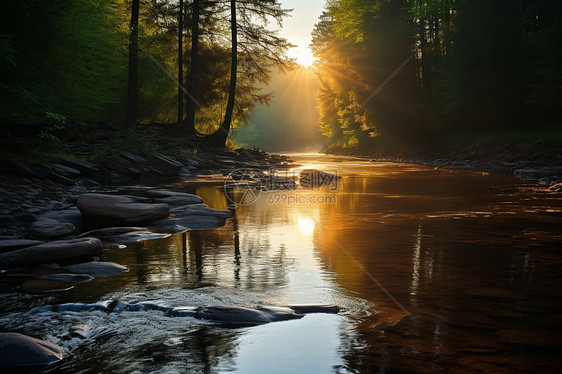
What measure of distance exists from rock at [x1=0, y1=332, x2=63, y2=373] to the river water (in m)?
0.10

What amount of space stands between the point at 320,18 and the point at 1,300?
183ft

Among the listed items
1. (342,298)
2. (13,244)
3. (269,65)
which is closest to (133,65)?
(269,65)

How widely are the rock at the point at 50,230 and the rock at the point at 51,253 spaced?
1180 mm

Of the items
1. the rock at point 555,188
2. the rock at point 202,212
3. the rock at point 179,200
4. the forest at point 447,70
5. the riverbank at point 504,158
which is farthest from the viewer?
the forest at point 447,70

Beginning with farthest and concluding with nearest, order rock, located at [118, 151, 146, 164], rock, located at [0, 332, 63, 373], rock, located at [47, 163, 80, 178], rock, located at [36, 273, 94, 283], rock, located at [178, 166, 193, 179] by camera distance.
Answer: rock, located at [178, 166, 193, 179] < rock, located at [118, 151, 146, 164] < rock, located at [47, 163, 80, 178] < rock, located at [36, 273, 94, 283] < rock, located at [0, 332, 63, 373]

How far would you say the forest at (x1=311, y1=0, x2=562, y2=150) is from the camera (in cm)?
2328

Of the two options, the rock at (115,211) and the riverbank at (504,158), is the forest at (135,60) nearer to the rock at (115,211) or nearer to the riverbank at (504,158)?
the rock at (115,211)

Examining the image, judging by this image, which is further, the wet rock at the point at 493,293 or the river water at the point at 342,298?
the wet rock at the point at 493,293

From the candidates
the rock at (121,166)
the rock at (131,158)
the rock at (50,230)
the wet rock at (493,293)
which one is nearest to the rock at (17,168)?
the rock at (121,166)

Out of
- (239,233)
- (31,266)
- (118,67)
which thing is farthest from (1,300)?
(118,67)

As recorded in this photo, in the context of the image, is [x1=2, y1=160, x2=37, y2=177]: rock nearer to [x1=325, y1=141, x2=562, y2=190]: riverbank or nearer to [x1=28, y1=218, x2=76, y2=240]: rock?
[x1=28, y1=218, x2=76, y2=240]: rock

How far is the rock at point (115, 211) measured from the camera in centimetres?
820

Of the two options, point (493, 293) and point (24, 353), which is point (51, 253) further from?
point (493, 293)

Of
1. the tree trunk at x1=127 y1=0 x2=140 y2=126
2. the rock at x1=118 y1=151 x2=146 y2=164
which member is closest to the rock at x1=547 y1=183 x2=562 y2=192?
the rock at x1=118 y1=151 x2=146 y2=164
